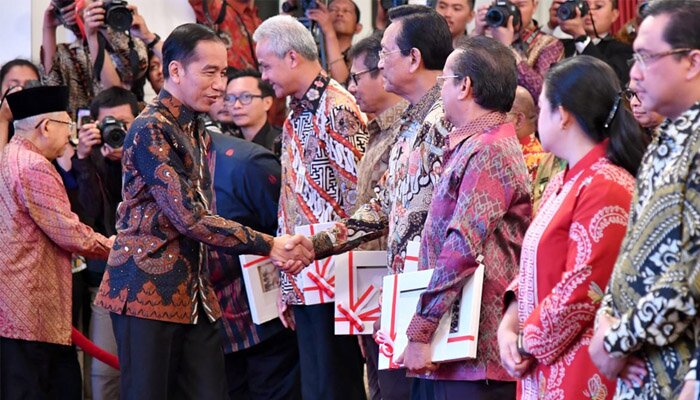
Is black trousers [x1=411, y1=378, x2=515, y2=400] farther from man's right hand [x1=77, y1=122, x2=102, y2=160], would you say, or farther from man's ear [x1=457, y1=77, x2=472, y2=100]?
man's right hand [x1=77, y1=122, x2=102, y2=160]

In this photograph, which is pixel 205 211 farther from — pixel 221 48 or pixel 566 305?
pixel 566 305

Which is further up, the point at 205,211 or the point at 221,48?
the point at 221,48

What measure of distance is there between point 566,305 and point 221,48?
185 centimetres

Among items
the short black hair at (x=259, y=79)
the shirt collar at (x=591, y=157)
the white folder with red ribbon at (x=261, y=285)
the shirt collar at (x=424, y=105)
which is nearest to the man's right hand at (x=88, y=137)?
the short black hair at (x=259, y=79)

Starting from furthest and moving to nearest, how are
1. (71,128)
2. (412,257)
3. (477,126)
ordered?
1. (71,128)
2. (412,257)
3. (477,126)

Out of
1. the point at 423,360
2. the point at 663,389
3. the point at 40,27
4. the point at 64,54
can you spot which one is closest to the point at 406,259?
the point at 423,360

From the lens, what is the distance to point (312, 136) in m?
4.54

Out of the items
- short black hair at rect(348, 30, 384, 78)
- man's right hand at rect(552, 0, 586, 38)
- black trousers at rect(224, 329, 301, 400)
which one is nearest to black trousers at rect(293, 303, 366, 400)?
black trousers at rect(224, 329, 301, 400)

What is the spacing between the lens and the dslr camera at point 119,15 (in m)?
5.86

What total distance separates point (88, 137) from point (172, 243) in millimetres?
1762

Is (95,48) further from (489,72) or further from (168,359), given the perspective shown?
(489,72)

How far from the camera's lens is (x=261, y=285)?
480cm

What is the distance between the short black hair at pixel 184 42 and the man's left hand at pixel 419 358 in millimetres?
1321

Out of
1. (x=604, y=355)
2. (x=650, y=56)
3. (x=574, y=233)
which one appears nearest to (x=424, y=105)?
(x=574, y=233)
